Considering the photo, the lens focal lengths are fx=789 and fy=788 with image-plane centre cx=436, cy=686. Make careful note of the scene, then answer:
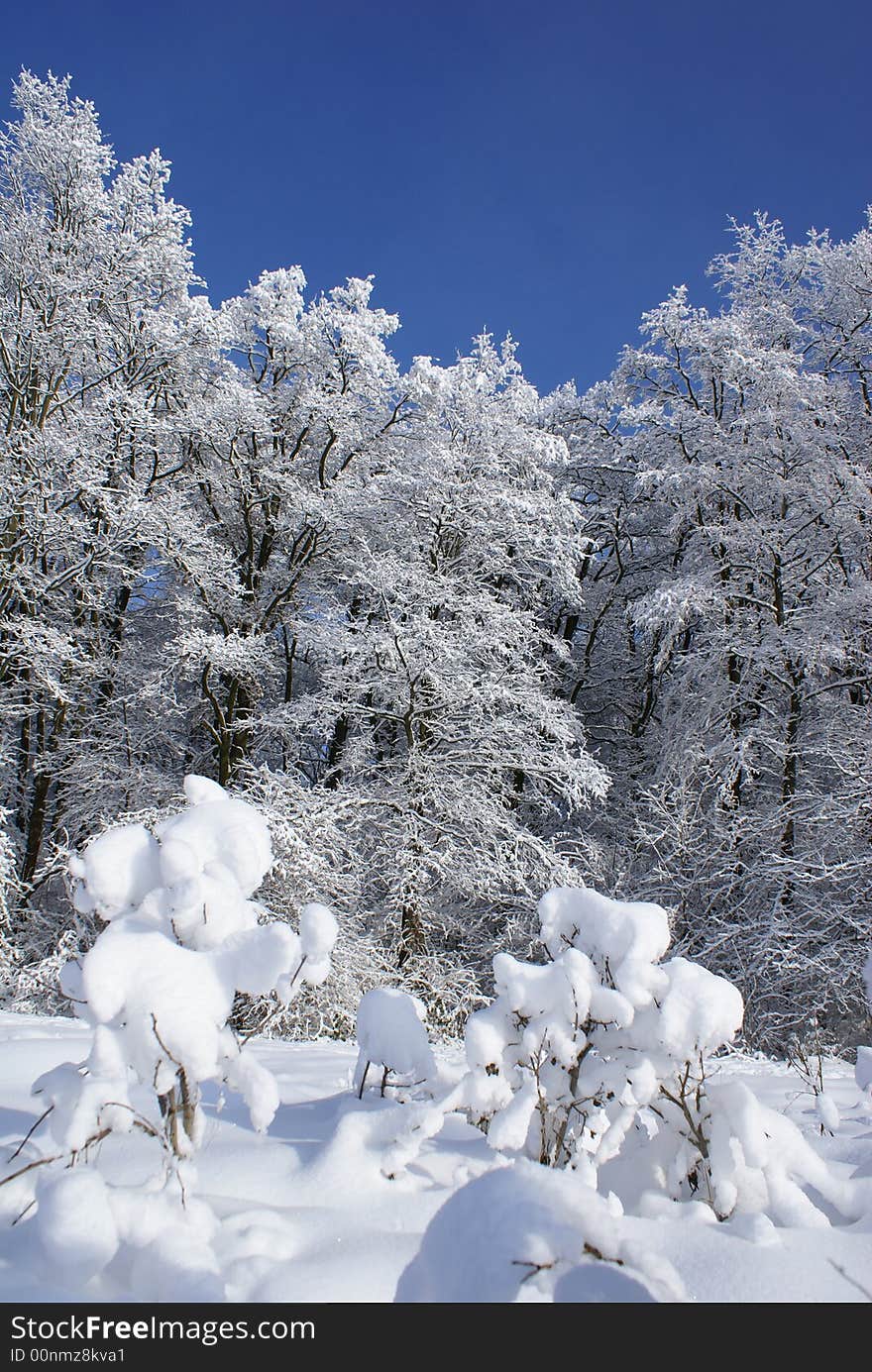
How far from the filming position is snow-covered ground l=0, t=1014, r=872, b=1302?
5.22 feet

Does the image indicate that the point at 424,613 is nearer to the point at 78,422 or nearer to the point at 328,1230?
the point at 78,422

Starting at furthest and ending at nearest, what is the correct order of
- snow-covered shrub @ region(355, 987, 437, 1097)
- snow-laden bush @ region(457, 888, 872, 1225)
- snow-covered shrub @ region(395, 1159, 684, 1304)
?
snow-covered shrub @ region(355, 987, 437, 1097) → snow-laden bush @ region(457, 888, 872, 1225) → snow-covered shrub @ region(395, 1159, 684, 1304)

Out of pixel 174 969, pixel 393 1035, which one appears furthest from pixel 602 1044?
pixel 174 969

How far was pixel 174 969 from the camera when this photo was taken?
1991 millimetres

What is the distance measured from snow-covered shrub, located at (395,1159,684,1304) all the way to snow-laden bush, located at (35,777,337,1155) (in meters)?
0.65

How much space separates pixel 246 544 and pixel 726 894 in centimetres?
972

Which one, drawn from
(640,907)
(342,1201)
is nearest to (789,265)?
(640,907)

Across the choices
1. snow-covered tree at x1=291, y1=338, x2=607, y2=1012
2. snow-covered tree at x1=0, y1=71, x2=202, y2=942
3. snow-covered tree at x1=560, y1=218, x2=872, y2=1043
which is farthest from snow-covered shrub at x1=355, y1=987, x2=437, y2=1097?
snow-covered tree at x1=0, y1=71, x2=202, y2=942

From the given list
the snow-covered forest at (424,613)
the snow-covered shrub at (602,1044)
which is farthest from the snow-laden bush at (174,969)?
the snow-covered forest at (424,613)

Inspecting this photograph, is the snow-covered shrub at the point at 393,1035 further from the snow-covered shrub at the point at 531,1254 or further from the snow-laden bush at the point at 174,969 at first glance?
the snow-covered shrub at the point at 531,1254

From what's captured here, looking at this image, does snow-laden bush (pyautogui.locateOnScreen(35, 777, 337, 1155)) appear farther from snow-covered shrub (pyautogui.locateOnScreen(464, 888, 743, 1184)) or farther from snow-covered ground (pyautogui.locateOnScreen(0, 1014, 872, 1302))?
snow-covered shrub (pyautogui.locateOnScreen(464, 888, 743, 1184))

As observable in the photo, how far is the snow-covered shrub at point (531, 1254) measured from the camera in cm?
149

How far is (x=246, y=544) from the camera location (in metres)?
14.1

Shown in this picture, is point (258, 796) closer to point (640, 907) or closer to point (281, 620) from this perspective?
point (281, 620)
